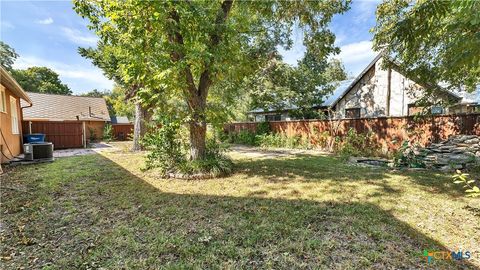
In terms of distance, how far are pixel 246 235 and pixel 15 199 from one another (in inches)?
172

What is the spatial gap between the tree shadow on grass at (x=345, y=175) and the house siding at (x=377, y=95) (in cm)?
684

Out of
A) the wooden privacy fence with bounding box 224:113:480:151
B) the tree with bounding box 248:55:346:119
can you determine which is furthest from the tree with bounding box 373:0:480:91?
the tree with bounding box 248:55:346:119

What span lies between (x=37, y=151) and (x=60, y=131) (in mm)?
7103

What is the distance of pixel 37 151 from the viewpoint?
8273 millimetres

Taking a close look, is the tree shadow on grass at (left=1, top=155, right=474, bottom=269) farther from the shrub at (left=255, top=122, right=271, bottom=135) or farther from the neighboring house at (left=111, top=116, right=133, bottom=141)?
the neighboring house at (left=111, top=116, right=133, bottom=141)

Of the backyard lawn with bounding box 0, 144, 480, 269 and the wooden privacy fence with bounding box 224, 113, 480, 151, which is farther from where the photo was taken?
the wooden privacy fence with bounding box 224, 113, 480, 151

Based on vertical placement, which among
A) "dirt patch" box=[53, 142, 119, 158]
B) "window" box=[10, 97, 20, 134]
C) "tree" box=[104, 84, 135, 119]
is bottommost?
"dirt patch" box=[53, 142, 119, 158]

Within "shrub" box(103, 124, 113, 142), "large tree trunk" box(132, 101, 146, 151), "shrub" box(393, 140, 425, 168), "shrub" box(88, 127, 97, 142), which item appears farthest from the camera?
"shrub" box(88, 127, 97, 142)

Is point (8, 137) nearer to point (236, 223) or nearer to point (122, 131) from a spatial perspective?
point (236, 223)

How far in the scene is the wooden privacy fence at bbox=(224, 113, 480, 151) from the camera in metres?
7.02

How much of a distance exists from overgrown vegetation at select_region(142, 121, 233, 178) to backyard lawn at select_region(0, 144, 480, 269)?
1.70 feet

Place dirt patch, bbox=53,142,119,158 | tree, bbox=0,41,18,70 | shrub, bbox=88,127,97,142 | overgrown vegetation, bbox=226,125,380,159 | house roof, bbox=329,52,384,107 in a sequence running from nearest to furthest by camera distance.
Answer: overgrown vegetation, bbox=226,125,380,159, dirt patch, bbox=53,142,119,158, house roof, bbox=329,52,384,107, shrub, bbox=88,127,97,142, tree, bbox=0,41,18,70

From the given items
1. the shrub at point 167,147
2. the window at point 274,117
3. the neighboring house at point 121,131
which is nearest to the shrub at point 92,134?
the neighboring house at point 121,131

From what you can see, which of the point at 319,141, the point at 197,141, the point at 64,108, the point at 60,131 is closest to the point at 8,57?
the point at 64,108
